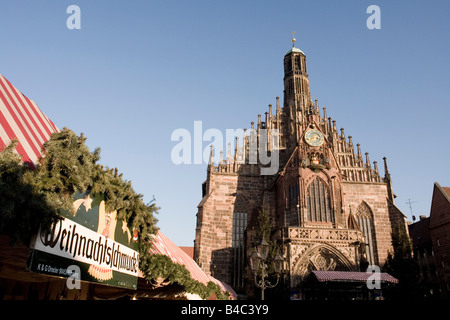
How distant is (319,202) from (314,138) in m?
6.25

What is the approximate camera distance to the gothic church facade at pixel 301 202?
2553cm

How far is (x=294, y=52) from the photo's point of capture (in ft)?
140

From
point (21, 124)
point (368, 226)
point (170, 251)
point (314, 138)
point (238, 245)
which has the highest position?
point (314, 138)

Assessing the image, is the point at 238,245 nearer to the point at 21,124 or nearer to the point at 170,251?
the point at 170,251

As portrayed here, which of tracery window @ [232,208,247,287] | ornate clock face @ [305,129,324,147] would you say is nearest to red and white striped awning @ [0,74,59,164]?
tracery window @ [232,208,247,287]

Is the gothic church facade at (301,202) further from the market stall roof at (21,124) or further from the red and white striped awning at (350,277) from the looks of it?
the market stall roof at (21,124)

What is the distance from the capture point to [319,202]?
2953 centimetres

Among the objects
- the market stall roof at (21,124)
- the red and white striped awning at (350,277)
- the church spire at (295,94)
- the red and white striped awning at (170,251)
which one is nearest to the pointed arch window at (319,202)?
the church spire at (295,94)

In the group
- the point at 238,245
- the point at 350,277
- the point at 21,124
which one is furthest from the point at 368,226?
the point at 21,124

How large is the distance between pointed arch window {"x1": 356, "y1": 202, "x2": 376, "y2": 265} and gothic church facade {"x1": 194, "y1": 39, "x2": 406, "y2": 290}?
89 millimetres

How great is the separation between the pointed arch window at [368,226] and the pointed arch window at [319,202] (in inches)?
244

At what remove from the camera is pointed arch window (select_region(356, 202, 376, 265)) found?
32312 millimetres
